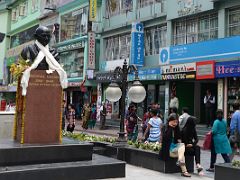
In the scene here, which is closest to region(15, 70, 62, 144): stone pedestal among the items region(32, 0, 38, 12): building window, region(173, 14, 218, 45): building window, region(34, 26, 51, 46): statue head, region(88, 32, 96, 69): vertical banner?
region(34, 26, 51, 46): statue head

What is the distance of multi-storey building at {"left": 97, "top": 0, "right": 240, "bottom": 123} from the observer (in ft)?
68.0

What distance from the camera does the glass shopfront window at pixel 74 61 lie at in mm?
34875

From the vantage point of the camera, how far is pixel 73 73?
118 ft

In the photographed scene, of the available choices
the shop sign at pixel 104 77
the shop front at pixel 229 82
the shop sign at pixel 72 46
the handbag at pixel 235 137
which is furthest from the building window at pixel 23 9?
the handbag at pixel 235 137

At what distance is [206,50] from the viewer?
71.7 feet

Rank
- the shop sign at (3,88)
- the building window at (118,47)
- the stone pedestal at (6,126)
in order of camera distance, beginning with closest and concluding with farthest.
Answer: the stone pedestal at (6,126), the building window at (118,47), the shop sign at (3,88)

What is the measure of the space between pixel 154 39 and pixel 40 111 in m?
19.0

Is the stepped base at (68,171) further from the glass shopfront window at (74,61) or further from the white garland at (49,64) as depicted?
the glass shopfront window at (74,61)

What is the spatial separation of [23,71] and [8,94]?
1817 inches

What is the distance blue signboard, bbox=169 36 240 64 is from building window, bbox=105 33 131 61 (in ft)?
18.8

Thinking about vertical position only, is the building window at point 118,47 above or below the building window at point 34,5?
below

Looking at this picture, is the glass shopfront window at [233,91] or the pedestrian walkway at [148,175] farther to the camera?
the glass shopfront window at [233,91]

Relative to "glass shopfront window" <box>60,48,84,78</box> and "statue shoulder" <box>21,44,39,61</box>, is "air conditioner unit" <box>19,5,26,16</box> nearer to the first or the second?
"glass shopfront window" <box>60,48,84,78</box>

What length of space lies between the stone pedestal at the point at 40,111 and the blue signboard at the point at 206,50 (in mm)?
12882
